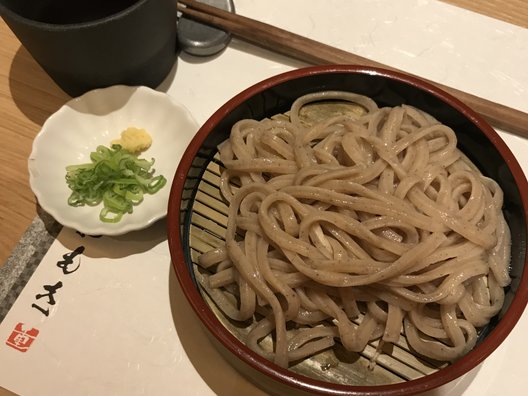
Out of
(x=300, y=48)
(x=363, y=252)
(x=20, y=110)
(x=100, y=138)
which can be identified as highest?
(x=300, y=48)

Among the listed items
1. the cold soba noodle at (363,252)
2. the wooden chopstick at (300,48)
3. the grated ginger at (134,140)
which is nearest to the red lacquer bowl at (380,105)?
the cold soba noodle at (363,252)

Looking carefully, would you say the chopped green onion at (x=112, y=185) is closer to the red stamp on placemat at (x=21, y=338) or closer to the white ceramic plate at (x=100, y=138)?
the white ceramic plate at (x=100, y=138)

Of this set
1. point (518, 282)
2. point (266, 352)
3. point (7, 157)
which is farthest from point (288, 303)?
point (7, 157)

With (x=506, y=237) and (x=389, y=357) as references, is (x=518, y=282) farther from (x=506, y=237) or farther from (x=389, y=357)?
(x=389, y=357)

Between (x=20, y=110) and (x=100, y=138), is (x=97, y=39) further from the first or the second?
(x=20, y=110)

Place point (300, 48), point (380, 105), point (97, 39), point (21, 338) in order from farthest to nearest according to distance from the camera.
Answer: point (300, 48), point (380, 105), point (97, 39), point (21, 338)

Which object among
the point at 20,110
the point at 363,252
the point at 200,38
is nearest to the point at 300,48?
the point at 200,38

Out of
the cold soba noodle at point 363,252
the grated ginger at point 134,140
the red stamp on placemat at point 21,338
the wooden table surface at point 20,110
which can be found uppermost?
the cold soba noodle at point 363,252
